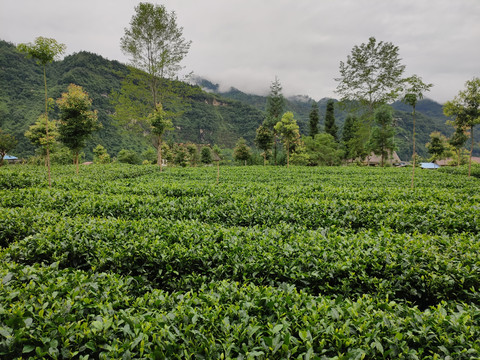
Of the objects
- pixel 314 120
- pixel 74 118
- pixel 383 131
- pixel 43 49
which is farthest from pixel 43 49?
pixel 314 120

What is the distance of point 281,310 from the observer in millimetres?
2271

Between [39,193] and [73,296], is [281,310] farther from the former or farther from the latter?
[39,193]

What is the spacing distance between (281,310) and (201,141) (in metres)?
97.8

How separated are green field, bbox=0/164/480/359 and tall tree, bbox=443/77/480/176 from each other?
1902 cm

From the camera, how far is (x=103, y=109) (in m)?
71.6

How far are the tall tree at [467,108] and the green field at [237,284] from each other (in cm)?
1902

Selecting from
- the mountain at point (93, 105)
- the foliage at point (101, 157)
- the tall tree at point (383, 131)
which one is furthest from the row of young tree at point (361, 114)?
the foliage at point (101, 157)

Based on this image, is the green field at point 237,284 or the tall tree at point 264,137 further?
the tall tree at point 264,137

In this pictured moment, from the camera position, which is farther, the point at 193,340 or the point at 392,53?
the point at 392,53

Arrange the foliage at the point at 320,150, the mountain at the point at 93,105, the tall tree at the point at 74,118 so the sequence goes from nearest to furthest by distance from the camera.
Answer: the tall tree at the point at 74,118, the foliage at the point at 320,150, the mountain at the point at 93,105

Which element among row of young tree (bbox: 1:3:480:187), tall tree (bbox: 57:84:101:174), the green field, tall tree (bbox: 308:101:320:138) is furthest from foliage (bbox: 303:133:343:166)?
the green field

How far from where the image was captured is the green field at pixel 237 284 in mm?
1904

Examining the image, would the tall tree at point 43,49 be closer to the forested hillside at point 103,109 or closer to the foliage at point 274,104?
the forested hillside at point 103,109

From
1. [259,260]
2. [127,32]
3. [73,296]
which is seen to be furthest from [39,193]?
[127,32]
